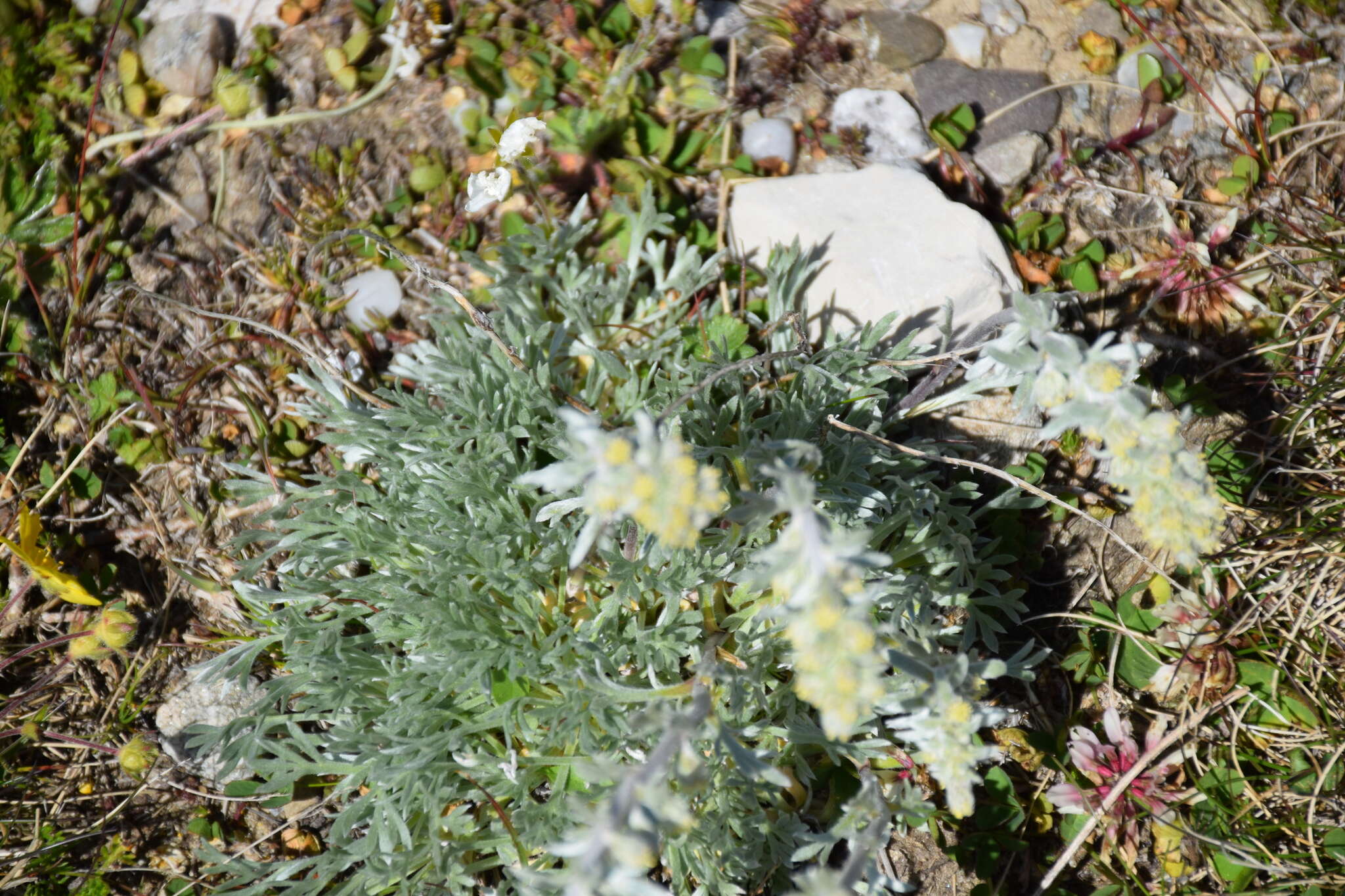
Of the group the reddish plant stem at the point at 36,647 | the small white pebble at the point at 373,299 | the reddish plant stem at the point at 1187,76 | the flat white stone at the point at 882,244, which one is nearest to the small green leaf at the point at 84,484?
the reddish plant stem at the point at 36,647

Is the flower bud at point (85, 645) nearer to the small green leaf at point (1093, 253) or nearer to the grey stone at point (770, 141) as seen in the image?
the grey stone at point (770, 141)

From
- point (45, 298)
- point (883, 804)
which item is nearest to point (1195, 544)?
point (883, 804)

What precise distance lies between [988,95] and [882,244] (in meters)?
0.93

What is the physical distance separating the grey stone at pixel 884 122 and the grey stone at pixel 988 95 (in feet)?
0.26

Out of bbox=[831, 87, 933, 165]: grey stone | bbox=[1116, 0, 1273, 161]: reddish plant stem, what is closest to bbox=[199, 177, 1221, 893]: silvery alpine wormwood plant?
bbox=[831, 87, 933, 165]: grey stone

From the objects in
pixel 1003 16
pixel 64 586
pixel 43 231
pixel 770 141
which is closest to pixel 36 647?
pixel 64 586

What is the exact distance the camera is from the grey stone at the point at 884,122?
350cm

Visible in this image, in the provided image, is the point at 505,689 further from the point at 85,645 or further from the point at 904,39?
the point at 904,39

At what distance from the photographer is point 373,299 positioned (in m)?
3.48

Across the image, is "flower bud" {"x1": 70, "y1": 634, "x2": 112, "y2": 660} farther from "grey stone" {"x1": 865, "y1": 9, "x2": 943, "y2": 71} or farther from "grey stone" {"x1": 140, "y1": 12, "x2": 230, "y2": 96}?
"grey stone" {"x1": 865, "y1": 9, "x2": 943, "y2": 71}

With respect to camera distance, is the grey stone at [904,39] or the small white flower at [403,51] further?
the small white flower at [403,51]

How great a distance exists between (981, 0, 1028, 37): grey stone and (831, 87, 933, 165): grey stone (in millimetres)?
546

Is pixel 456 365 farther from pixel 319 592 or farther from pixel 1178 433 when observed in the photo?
pixel 1178 433

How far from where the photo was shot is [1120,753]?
2.76 metres
